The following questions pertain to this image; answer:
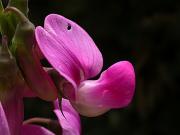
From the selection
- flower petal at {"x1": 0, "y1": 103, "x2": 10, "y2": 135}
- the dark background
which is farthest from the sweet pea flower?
the dark background

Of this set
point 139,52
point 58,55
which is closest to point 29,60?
point 58,55

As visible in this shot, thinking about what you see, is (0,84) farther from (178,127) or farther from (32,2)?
(32,2)

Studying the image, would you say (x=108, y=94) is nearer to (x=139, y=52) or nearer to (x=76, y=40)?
(x=76, y=40)

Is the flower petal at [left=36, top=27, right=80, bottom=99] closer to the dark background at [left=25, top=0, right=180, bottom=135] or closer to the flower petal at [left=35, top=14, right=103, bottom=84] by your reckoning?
the flower petal at [left=35, top=14, right=103, bottom=84]

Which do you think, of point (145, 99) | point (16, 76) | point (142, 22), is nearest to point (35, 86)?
point (16, 76)

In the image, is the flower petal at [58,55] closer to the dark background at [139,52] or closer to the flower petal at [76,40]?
the flower petal at [76,40]

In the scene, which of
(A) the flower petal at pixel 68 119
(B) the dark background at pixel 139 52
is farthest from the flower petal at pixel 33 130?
(B) the dark background at pixel 139 52
